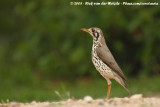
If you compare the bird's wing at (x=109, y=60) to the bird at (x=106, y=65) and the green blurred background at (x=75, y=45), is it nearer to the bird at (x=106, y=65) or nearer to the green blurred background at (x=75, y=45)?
the bird at (x=106, y=65)

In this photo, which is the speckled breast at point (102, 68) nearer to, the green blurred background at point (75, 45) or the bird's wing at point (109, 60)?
the bird's wing at point (109, 60)

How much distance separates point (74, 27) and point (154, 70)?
8.38ft

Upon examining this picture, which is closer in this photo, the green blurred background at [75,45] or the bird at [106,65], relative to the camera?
the bird at [106,65]

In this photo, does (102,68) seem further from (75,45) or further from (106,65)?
(75,45)

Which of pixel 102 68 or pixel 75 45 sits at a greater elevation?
pixel 102 68

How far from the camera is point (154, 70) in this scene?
13.1 meters

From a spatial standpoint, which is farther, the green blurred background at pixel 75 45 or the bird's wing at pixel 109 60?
the green blurred background at pixel 75 45

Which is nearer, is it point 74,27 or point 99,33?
point 99,33

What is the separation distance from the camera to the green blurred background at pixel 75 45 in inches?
519

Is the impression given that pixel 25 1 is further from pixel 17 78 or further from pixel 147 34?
pixel 147 34

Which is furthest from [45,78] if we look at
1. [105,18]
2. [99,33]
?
[99,33]

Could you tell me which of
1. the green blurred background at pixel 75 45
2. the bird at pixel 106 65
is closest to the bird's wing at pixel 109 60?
the bird at pixel 106 65

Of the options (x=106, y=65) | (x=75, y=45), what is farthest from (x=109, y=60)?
(x=75, y=45)

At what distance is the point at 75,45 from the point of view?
13.9 meters
